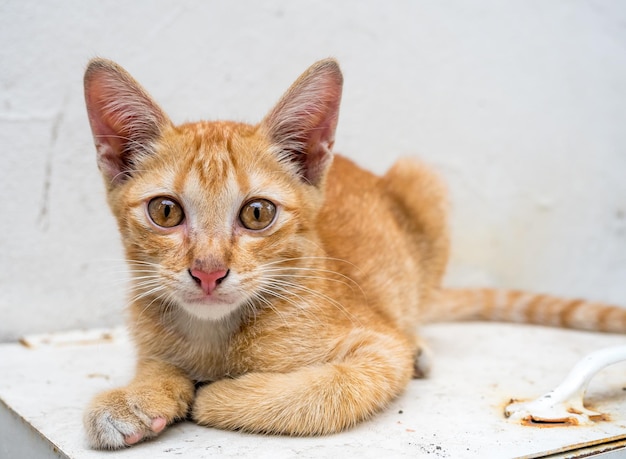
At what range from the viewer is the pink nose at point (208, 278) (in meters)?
1.39

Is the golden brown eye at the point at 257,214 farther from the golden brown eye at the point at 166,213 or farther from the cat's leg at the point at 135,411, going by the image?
the cat's leg at the point at 135,411

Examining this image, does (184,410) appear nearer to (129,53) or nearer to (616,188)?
(129,53)

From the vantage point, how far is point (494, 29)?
296 cm

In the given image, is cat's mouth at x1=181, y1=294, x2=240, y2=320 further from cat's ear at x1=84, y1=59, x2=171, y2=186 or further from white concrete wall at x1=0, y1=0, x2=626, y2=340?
white concrete wall at x1=0, y1=0, x2=626, y2=340

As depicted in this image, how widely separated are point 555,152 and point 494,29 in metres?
0.64

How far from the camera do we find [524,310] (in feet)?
8.70

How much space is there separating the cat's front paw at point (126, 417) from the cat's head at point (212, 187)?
0.69 feet

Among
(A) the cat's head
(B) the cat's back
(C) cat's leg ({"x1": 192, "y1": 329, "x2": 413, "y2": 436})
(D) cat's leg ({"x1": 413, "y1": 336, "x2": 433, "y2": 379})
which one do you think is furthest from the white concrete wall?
(D) cat's leg ({"x1": 413, "y1": 336, "x2": 433, "y2": 379})

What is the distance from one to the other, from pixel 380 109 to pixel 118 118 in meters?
1.40

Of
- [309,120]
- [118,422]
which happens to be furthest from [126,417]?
[309,120]

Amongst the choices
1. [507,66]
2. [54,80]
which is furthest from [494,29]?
[54,80]

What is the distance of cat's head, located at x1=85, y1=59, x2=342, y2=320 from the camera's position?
1450 millimetres

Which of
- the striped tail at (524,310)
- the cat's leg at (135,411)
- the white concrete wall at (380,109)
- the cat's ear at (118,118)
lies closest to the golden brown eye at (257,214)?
the cat's ear at (118,118)

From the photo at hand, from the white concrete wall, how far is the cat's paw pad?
59 centimetres
